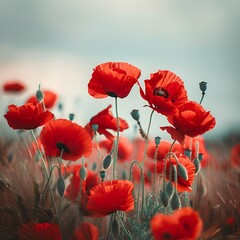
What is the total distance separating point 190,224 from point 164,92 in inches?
24.1

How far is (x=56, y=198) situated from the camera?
65.6 inches

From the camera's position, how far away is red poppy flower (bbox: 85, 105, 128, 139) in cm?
161

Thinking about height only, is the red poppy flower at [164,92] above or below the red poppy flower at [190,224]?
above

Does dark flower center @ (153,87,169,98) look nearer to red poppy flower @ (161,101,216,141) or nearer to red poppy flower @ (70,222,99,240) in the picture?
red poppy flower @ (161,101,216,141)

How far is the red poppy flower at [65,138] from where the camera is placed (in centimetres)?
144

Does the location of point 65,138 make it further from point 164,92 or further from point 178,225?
point 178,225

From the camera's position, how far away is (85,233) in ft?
4.43

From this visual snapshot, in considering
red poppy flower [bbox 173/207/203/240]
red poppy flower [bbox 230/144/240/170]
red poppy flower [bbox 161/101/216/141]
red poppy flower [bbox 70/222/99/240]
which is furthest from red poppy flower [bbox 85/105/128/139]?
red poppy flower [bbox 230/144/240/170]

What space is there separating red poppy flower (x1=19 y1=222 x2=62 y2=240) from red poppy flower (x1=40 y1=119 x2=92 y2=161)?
0.71ft

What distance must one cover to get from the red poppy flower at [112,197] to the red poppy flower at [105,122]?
371mm


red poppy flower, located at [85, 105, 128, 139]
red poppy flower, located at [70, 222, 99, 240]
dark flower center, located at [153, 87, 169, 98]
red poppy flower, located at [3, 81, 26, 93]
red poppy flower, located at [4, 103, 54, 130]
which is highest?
dark flower center, located at [153, 87, 169, 98]

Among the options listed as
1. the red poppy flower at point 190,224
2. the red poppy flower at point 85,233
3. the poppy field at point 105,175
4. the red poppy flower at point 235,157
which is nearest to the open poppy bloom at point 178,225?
the red poppy flower at point 190,224

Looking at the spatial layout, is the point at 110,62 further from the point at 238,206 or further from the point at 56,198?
the point at 238,206

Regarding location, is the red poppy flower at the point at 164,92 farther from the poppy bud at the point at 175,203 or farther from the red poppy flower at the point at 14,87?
the red poppy flower at the point at 14,87
